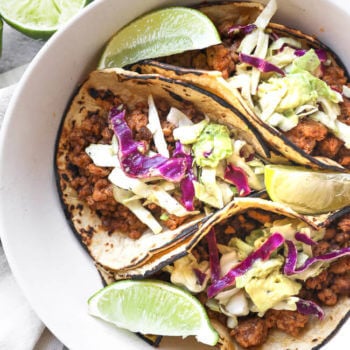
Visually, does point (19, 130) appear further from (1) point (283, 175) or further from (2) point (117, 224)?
(1) point (283, 175)

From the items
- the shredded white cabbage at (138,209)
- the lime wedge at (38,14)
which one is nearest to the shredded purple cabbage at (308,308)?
the shredded white cabbage at (138,209)

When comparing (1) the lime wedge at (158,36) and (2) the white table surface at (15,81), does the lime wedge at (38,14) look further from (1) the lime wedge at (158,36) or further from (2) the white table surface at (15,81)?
(1) the lime wedge at (158,36)

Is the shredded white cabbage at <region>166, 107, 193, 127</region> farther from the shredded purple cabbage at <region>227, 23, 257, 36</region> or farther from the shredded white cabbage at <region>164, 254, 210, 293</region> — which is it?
the shredded white cabbage at <region>164, 254, 210, 293</region>

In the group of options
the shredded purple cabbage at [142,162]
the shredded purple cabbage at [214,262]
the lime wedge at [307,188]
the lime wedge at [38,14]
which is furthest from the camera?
the lime wedge at [38,14]

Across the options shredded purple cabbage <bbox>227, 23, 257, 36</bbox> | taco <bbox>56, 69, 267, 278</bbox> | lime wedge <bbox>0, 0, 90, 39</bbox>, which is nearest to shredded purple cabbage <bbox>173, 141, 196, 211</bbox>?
taco <bbox>56, 69, 267, 278</bbox>

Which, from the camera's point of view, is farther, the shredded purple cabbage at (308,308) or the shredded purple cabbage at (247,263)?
the shredded purple cabbage at (308,308)

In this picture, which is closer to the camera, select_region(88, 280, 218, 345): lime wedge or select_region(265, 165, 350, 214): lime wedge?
select_region(265, 165, 350, 214): lime wedge

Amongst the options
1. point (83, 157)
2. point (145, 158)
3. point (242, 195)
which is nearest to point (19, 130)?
point (83, 157)
